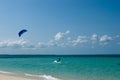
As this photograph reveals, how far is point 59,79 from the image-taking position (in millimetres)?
18250

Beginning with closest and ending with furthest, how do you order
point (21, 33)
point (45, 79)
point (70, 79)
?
1. point (21, 33)
2. point (45, 79)
3. point (70, 79)

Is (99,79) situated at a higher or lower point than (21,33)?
lower

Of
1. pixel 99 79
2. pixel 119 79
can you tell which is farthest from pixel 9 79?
pixel 119 79

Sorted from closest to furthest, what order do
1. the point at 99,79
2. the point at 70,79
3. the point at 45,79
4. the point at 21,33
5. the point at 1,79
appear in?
the point at 21,33 → the point at 1,79 → the point at 45,79 → the point at 70,79 → the point at 99,79

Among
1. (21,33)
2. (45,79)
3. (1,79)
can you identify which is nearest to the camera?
(21,33)

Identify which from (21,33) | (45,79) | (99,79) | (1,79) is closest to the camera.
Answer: (21,33)

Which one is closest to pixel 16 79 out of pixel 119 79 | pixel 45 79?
pixel 45 79

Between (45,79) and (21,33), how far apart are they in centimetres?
434

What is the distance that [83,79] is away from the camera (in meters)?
19.7

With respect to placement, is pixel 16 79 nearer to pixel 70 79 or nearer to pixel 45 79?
pixel 45 79

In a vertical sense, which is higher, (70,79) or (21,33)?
(21,33)

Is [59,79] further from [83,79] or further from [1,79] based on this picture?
[1,79]

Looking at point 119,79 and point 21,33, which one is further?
point 119,79

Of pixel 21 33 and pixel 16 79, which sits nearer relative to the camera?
pixel 21 33
